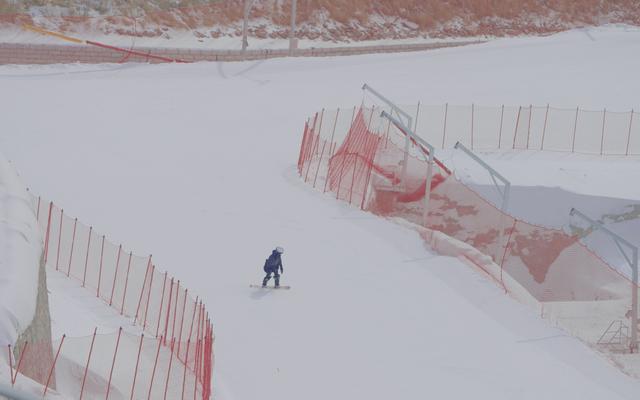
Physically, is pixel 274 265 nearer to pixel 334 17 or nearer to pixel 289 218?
pixel 289 218

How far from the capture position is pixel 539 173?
33.9 meters

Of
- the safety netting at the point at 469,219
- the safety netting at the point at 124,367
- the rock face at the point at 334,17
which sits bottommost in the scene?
the safety netting at the point at 469,219

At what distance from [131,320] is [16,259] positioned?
219 inches

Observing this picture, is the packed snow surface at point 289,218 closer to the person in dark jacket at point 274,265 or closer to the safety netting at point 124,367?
the person in dark jacket at point 274,265

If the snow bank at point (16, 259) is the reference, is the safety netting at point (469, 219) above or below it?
below

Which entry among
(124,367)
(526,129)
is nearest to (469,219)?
(526,129)

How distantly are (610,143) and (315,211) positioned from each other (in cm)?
1382

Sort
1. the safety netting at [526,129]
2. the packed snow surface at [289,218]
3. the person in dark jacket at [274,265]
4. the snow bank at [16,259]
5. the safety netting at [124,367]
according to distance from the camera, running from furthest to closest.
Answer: the safety netting at [526,129], the person in dark jacket at [274,265], the packed snow surface at [289,218], the safety netting at [124,367], the snow bank at [16,259]

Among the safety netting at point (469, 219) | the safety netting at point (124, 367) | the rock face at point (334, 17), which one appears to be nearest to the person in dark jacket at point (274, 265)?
the safety netting at point (469, 219)

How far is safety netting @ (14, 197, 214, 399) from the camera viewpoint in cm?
1370

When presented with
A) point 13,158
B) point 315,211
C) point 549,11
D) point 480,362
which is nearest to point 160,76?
point 13,158

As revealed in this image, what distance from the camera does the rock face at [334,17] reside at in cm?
4856

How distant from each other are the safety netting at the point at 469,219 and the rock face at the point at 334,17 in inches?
714

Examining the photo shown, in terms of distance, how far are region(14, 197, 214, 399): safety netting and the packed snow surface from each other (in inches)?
30.0
